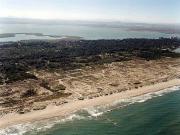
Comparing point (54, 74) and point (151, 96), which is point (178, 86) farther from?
point (54, 74)

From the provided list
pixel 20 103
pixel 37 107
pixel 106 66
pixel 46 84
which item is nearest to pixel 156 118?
pixel 37 107

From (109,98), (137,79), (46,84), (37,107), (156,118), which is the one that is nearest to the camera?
(156,118)

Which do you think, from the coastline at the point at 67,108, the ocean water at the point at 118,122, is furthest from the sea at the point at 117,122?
→ the coastline at the point at 67,108

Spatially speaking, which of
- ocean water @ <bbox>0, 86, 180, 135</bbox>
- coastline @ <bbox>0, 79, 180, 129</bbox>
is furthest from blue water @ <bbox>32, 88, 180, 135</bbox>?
coastline @ <bbox>0, 79, 180, 129</bbox>

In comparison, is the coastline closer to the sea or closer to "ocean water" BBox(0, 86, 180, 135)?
the sea

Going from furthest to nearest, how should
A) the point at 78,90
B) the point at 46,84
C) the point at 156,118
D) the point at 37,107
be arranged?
the point at 46,84 → the point at 78,90 → the point at 37,107 → the point at 156,118

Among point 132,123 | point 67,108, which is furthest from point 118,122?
point 67,108

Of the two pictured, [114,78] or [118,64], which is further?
[118,64]

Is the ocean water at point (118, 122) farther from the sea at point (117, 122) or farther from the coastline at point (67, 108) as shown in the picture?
the coastline at point (67, 108)
